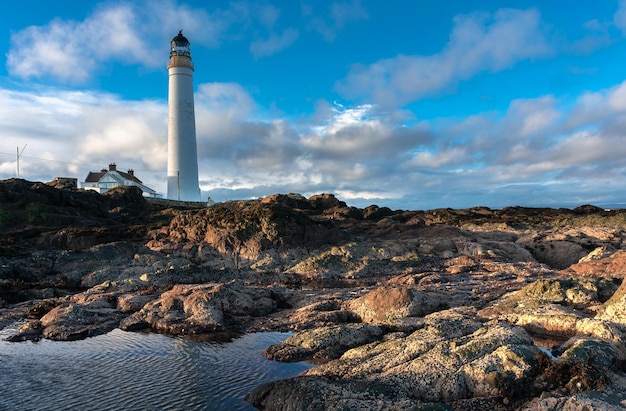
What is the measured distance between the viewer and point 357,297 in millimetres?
21797

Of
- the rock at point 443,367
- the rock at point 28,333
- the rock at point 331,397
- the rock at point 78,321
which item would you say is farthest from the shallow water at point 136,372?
the rock at point 443,367

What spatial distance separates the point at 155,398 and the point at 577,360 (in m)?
10.7

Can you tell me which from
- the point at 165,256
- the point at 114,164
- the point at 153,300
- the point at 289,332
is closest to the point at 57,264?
the point at 165,256

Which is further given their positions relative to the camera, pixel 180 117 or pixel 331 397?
pixel 180 117

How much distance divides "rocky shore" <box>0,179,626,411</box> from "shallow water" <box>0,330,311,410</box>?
1050mm

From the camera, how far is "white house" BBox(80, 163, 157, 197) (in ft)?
292

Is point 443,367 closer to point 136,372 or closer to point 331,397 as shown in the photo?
point 331,397

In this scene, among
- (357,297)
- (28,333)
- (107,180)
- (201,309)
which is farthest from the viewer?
(107,180)

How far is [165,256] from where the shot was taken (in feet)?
112

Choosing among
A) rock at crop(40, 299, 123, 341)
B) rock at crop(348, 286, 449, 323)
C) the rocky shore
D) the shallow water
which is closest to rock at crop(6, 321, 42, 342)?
the rocky shore

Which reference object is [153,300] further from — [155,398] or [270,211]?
[270,211]

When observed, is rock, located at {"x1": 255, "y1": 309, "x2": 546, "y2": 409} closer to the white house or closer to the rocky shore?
the rocky shore

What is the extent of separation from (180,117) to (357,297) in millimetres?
50359

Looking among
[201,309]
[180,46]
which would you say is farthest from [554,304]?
[180,46]
